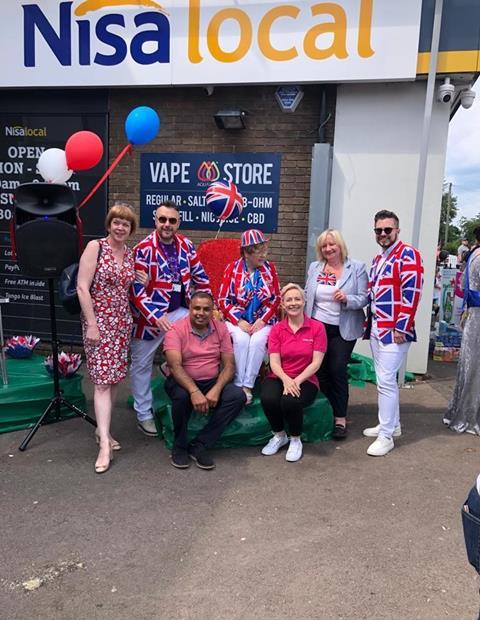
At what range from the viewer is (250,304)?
169 inches

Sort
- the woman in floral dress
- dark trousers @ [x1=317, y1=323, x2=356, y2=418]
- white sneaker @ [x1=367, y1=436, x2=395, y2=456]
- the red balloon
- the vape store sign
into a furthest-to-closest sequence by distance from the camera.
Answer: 1. the vape store sign
2. the red balloon
3. dark trousers @ [x1=317, y1=323, x2=356, y2=418]
4. white sneaker @ [x1=367, y1=436, x2=395, y2=456]
5. the woman in floral dress

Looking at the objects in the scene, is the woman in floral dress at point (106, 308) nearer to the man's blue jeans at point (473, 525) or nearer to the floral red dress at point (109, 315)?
the floral red dress at point (109, 315)

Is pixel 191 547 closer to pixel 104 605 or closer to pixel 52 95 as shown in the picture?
pixel 104 605

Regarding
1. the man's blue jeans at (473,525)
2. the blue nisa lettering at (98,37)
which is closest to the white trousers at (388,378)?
the man's blue jeans at (473,525)

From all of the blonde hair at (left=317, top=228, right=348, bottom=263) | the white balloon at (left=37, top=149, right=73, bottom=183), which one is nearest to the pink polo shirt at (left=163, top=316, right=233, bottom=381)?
the blonde hair at (left=317, top=228, right=348, bottom=263)

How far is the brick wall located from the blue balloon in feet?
3.76

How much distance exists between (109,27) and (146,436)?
14.6 ft

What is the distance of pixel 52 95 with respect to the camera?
6.43 meters

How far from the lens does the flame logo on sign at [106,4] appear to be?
5788 millimetres

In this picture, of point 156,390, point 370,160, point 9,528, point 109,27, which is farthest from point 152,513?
point 109,27

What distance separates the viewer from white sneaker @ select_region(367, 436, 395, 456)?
13.1 ft

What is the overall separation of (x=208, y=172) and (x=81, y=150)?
184cm

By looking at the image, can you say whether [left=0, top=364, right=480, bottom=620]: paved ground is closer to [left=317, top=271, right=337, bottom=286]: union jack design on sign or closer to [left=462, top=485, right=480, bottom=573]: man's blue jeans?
[left=462, top=485, right=480, bottom=573]: man's blue jeans

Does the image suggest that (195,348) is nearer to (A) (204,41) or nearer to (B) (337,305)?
(B) (337,305)
